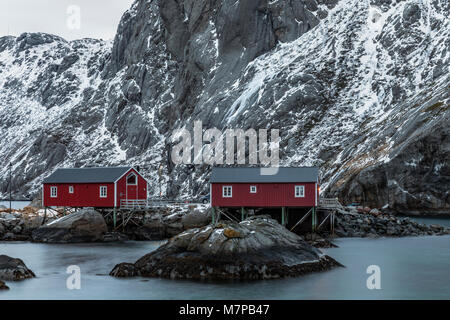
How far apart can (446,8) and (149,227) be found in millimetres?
88986

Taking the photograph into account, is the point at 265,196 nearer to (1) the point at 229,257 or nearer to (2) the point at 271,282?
(1) the point at 229,257

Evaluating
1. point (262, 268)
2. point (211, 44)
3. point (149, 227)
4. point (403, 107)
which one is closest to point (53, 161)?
point (211, 44)

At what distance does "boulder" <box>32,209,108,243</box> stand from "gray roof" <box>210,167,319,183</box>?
12764 millimetres

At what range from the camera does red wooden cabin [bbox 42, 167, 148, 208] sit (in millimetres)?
65500

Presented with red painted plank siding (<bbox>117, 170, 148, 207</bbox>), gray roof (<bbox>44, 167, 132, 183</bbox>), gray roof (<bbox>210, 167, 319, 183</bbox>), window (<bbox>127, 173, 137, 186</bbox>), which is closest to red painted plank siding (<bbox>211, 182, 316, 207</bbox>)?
gray roof (<bbox>210, 167, 319, 183</bbox>)

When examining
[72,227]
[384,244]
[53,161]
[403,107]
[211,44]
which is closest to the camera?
[384,244]

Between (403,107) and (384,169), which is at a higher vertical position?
(403,107)

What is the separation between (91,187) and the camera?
65875 millimetres

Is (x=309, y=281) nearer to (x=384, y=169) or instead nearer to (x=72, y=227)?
(x=72, y=227)

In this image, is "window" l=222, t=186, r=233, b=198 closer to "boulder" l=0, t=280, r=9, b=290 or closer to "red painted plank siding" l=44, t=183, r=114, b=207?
"red painted plank siding" l=44, t=183, r=114, b=207

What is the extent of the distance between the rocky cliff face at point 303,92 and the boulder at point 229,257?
5067 cm

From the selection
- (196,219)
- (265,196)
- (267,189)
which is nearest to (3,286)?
(265,196)
